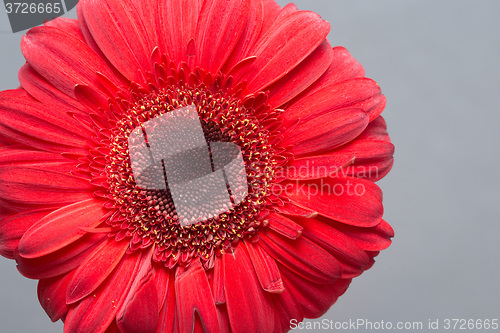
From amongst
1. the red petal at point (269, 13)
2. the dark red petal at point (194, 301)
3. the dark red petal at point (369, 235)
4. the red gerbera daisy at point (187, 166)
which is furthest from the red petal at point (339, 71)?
the dark red petal at point (194, 301)

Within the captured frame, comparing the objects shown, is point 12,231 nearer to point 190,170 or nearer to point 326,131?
point 190,170

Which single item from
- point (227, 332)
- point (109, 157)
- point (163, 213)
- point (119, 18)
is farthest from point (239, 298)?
point (119, 18)

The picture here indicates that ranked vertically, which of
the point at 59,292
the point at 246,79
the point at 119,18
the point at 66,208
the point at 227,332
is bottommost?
the point at 227,332

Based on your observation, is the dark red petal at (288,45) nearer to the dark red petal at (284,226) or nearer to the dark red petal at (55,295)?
the dark red petal at (284,226)

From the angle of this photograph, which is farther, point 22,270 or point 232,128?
point 232,128

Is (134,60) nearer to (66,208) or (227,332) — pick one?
(66,208)

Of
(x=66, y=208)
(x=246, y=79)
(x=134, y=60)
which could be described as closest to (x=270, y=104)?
(x=246, y=79)

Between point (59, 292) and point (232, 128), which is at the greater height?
point (232, 128)
